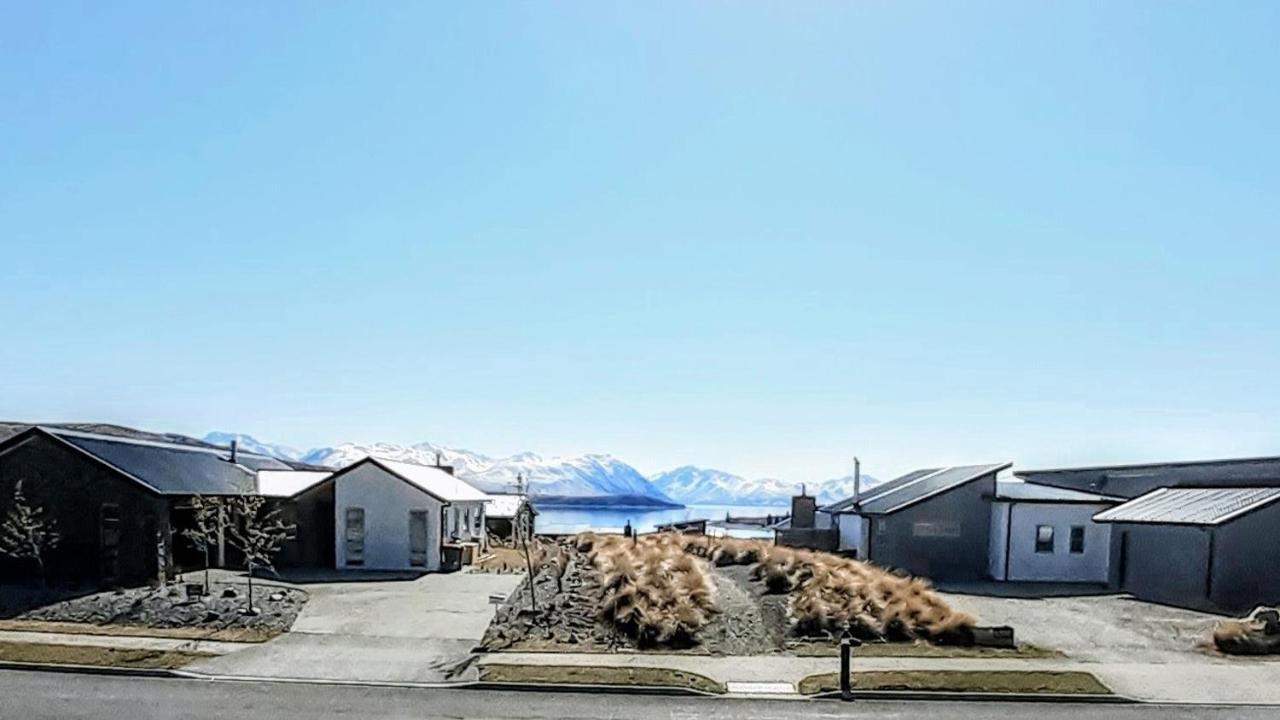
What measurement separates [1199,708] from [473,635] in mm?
15890

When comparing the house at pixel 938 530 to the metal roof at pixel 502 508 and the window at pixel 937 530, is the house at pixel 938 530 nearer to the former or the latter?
the window at pixel 937 530

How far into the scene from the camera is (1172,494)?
120 feet

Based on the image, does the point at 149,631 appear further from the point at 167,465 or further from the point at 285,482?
the point at 285,482

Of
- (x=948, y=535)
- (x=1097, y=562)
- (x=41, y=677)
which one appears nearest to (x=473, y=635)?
(x=41, y=677)

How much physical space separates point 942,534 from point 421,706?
2769 cm

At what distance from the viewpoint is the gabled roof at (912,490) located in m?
38.2

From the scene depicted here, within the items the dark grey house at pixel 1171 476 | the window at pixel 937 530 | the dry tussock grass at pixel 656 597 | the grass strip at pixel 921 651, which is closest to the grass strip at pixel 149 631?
the dry tussock grass at pixel 656 597

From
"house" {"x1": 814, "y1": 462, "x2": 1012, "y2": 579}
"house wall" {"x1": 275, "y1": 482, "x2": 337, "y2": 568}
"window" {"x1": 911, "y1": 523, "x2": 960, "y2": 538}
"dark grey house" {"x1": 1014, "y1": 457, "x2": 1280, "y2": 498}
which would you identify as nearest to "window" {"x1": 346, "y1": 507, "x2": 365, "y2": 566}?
"house wall" {"x1": 275, "y1": 482, "x2": 337, "y2": 568}

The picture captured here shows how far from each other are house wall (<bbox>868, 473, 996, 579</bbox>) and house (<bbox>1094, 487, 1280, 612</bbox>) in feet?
19.2

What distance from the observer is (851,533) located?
4138 centimetres

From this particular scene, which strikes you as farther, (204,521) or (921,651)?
(204,521)

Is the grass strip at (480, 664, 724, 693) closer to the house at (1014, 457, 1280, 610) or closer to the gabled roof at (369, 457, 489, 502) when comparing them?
the gabled roof at (369, 457, 489, 502)

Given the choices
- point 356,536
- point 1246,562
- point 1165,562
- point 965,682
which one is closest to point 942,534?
point 1165,562

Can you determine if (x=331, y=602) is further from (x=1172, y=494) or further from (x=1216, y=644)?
(x=1172, y=494)
